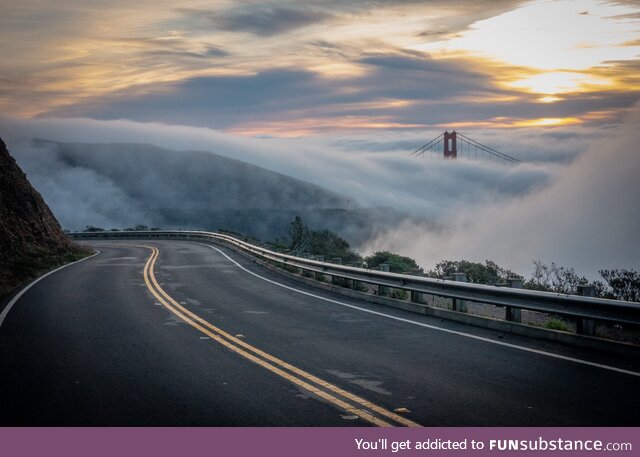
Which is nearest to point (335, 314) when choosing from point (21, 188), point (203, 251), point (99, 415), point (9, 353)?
point (9, 353)

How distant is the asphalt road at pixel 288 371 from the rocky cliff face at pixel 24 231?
44.7 feet

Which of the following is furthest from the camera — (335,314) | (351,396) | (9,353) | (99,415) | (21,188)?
(21,188)

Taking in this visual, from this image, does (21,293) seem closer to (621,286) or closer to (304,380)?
(304,380)

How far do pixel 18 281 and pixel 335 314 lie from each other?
44.3 feet

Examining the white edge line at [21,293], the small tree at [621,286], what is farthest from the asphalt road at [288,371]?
the small tree at [621,286]

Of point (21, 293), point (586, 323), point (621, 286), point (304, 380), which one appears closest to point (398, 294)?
point (586, 323)

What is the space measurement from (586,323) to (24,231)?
31.0m

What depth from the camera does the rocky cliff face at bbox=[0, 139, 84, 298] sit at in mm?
29562

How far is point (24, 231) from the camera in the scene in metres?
35.1

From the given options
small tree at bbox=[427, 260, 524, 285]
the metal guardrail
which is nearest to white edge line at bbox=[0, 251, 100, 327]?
the metal guardrail

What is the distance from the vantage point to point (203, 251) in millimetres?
40062

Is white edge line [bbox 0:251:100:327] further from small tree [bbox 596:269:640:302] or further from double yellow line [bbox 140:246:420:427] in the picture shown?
small tree [bbox 596:269:640:302]

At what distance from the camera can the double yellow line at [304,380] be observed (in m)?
7.12
